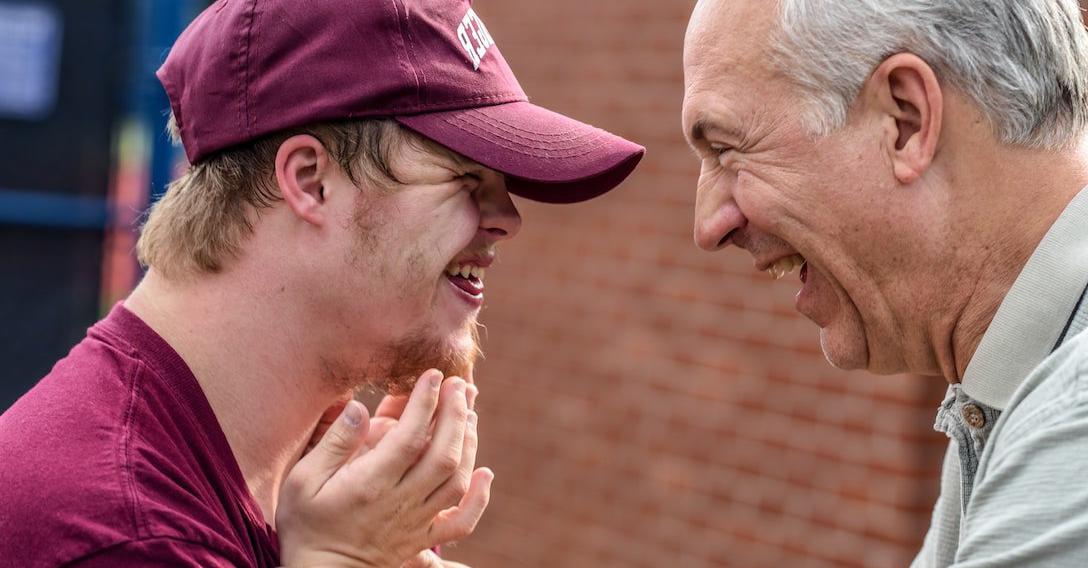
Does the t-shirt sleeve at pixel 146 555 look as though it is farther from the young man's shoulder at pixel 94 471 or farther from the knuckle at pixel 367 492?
the knuckle at pixel 367 492

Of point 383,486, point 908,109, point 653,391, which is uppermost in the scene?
point 908,109

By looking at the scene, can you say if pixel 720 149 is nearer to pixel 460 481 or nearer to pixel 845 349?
pixel 845 349

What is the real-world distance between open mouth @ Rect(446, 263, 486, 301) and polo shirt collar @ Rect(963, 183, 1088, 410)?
984 millimetres

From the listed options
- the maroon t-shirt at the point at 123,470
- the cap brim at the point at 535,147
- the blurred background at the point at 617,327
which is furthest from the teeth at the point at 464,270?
the blurred background at the point at 617,327

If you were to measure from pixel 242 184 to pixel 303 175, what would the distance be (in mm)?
122

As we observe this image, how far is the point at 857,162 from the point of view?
2.24 metres

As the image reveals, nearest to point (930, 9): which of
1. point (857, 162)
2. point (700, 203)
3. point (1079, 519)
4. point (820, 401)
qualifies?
point (857, 162)

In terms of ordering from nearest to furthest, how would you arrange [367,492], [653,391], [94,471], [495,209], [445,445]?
[94,471] → [367,492] → [445,445] → [495,209] → [653,391]

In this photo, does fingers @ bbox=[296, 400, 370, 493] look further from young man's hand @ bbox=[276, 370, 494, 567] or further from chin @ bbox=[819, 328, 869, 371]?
chin @ bbox=[819, 328, 869, 371]

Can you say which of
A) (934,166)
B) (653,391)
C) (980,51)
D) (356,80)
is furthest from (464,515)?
(653,391)

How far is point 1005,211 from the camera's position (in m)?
2.16

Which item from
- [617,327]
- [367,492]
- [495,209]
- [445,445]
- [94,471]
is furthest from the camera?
[617,327]

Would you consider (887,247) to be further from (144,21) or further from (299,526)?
(144,21)

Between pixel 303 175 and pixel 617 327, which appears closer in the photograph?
pixel 303 175
